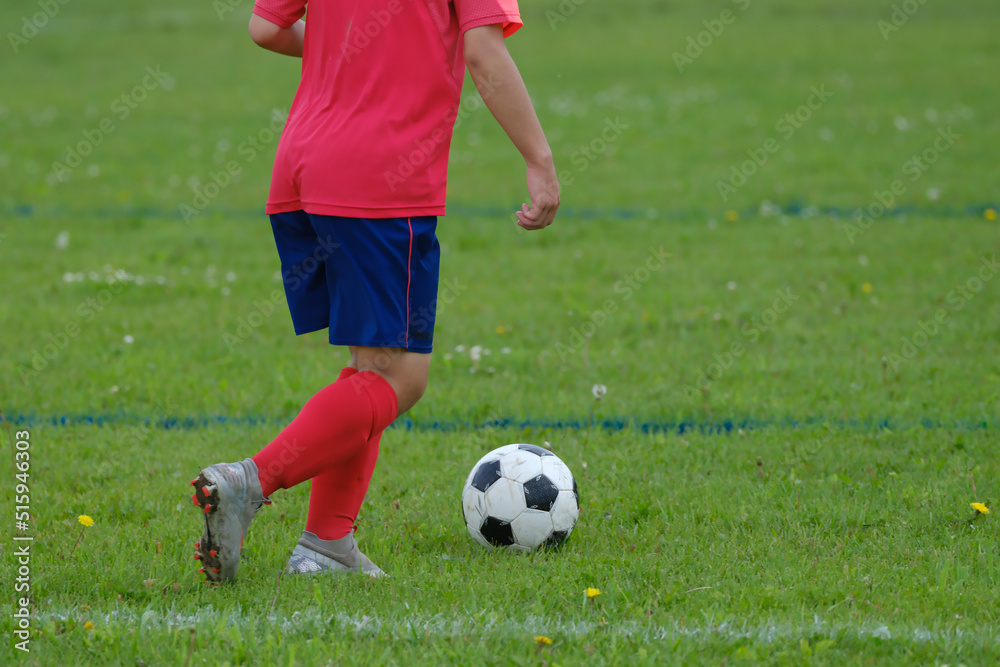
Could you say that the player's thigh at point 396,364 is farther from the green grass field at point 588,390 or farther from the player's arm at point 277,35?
the player's arm at point 277,35

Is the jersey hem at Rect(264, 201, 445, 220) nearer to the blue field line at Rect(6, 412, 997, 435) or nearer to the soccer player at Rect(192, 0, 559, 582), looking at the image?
the soccer player at Rect(192, 0, 559, 582)

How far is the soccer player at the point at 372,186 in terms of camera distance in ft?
9.30

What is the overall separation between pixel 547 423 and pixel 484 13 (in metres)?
2.30

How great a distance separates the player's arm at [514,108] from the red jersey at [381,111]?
56 millimetres

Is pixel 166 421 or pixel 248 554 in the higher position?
pixel 248 554

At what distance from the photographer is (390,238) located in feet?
9.35

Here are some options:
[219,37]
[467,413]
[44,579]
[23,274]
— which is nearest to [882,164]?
[467,413]

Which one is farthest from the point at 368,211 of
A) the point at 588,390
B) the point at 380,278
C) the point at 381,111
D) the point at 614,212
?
the point at 614,212

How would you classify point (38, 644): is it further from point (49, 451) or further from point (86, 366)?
point (86, 366)

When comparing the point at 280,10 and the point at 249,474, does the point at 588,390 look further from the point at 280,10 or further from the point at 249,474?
the point at 280,10

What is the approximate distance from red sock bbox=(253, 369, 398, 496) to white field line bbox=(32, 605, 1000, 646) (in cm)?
38

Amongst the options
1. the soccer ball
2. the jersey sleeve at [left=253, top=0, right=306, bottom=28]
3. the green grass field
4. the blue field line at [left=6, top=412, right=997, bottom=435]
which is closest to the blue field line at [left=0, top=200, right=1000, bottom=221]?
the green grass field

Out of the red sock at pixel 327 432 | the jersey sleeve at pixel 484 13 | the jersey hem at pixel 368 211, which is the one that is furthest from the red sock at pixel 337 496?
the jersey sleeve at pixel 484 13

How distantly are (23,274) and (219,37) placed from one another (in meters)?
14.6
